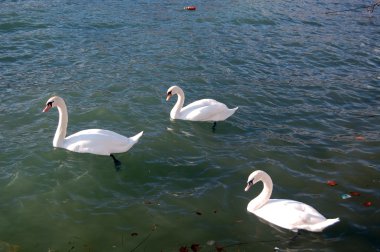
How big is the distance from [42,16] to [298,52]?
36.7 ft

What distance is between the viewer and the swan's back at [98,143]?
35.1 ft

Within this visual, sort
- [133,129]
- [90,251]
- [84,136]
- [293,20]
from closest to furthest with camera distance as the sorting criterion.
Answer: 1. [90,251]
2. [84,136]
3. [133,129]
4. [293,20]

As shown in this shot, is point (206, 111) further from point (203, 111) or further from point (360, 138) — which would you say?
point (360, 138)

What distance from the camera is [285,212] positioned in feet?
28.7

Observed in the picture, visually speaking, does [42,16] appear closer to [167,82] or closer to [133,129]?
[167,82]

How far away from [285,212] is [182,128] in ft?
15.4

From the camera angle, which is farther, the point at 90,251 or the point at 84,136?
the point at 84,136

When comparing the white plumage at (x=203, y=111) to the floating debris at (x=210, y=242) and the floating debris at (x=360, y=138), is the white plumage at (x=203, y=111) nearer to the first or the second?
the floating debris at (x=360, y=138)

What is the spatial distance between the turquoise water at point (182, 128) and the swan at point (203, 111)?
357 mm

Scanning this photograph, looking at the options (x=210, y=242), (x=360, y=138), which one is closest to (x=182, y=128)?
(x=360, y=138)

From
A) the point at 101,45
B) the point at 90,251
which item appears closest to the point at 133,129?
the point at 90,251

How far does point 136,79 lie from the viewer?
15.4 m

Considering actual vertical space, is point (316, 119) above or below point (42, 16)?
below

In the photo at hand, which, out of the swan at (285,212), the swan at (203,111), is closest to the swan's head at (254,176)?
the swan at (285,212)
